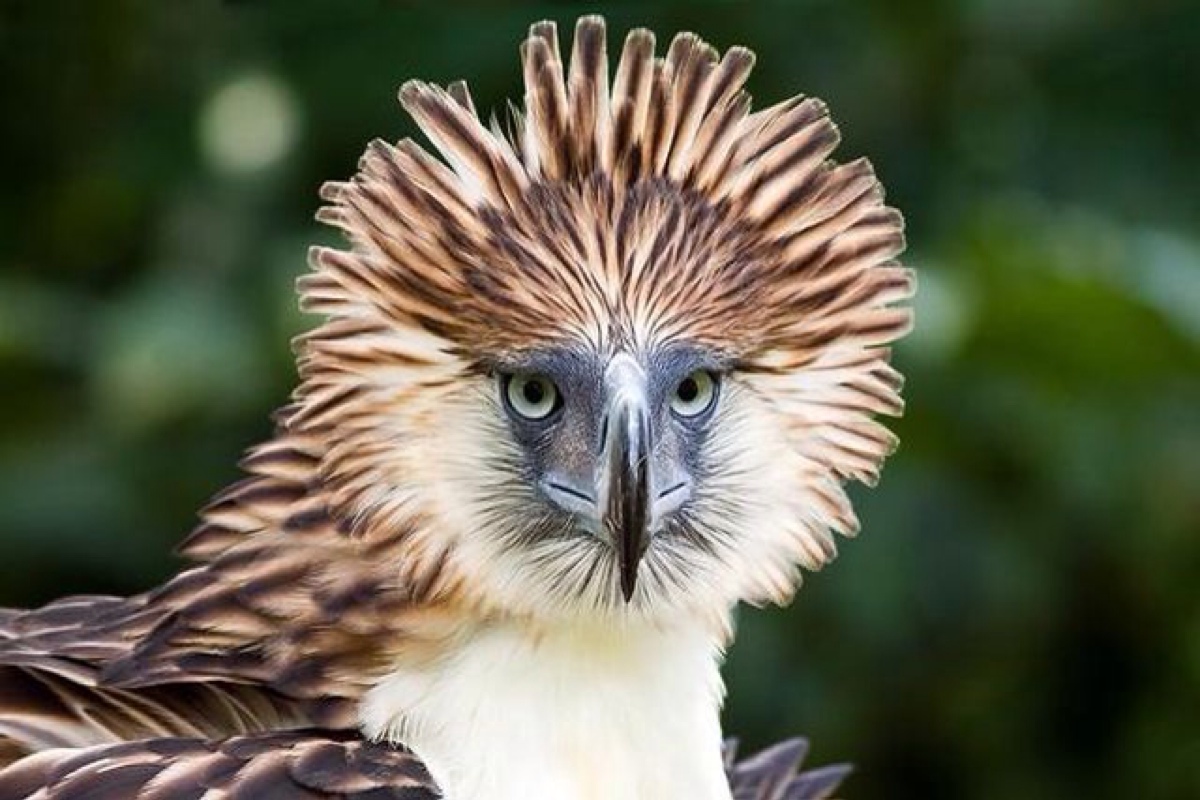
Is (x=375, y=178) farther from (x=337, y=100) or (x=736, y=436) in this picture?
(x=337, y=100)

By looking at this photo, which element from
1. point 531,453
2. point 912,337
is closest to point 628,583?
point 531,453

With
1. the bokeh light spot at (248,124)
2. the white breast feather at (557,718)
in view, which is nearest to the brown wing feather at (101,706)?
the white breast feather at (557,718)

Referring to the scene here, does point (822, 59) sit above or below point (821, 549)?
above

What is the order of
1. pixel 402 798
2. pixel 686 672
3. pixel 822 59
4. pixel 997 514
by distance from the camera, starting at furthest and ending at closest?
pixel 822 59 < pixel 997 514 < pixel 686 672 < pixel 402 798

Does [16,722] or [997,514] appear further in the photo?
[997,514]

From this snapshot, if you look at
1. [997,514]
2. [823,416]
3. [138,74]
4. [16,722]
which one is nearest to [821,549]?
[823,416]

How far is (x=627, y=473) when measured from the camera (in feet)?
9.54

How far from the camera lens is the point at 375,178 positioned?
3053mm

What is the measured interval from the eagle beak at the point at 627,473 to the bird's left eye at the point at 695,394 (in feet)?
0.46

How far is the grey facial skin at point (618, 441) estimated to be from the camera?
9.61ft

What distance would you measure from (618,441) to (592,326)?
0.16 meters

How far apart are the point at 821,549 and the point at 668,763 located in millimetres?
336

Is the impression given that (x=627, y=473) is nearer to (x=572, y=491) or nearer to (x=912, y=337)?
(x=572, y=491)

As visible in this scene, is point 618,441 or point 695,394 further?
point 695,394
